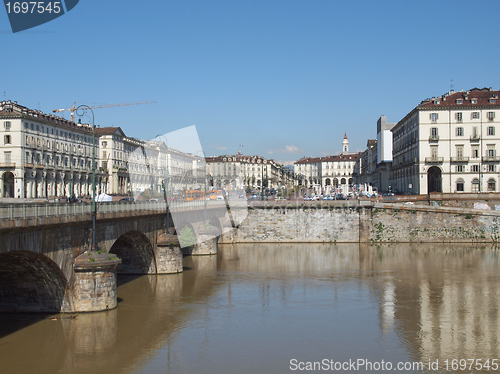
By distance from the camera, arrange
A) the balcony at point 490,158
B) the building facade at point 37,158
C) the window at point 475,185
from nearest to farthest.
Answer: the building facade at point 37,158, the balcony at point 490,158, the window at point 475,185

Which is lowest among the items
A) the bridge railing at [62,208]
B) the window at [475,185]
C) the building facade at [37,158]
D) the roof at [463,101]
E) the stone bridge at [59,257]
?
the stone bridge at [59,257]

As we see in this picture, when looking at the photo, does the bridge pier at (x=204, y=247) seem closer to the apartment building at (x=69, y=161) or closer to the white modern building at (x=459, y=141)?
the apartment building at (x=69, y=161)

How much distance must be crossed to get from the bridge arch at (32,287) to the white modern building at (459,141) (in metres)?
68.3

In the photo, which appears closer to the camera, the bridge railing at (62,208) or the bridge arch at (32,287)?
the bridge railing at (62,208)

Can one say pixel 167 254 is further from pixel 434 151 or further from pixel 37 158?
pixel 434 151

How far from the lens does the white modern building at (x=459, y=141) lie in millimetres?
81125

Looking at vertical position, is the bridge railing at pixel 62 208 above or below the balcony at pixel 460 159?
below

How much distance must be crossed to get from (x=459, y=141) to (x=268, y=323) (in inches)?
2493

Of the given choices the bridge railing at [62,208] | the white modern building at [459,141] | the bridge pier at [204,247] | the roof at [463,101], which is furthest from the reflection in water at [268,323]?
the roof at [463,101]

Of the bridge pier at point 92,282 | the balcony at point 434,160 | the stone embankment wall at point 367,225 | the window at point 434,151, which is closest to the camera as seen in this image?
the bridge pier at point 92,282

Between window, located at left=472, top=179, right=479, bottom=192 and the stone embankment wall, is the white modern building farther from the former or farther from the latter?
the stone embankment wall

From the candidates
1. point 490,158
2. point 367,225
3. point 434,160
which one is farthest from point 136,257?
point 490,158

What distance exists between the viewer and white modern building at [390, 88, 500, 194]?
81.1 m

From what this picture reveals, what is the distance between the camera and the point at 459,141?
81750mm
